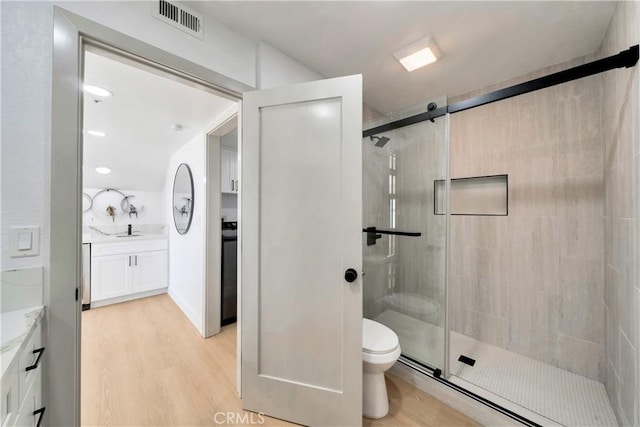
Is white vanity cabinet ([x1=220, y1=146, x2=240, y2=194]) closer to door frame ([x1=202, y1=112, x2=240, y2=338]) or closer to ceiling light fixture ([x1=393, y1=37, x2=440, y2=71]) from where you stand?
door frame ([x1=202, y1=112, x2=240, y2=338])

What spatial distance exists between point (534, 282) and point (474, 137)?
1.34 meters

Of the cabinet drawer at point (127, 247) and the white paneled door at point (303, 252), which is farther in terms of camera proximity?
the cabinet drawer at point (127, 247)

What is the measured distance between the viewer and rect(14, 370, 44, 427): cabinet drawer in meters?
0.73

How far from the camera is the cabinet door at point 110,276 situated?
306cm

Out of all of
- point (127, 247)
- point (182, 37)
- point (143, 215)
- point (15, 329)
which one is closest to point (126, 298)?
point (127, 247)

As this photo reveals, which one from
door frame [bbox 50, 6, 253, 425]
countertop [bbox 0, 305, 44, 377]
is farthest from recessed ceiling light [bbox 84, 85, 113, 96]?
countertop [bbox 0, 305, 44, 377]

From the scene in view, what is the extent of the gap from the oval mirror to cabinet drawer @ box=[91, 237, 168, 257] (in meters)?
0.51

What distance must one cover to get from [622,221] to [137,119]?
3.87 m

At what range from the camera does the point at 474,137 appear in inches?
85.8

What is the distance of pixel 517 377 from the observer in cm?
171

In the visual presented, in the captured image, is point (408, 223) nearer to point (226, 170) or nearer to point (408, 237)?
point (408, 237)

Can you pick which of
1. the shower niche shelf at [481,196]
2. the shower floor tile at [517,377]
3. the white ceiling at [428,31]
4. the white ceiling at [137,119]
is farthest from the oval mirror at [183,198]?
the shower niche shelf at [481,196]

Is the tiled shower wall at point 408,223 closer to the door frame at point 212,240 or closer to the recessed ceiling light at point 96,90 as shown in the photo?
the door frame at point 212,240

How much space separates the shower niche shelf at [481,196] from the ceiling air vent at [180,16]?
1.89 m
